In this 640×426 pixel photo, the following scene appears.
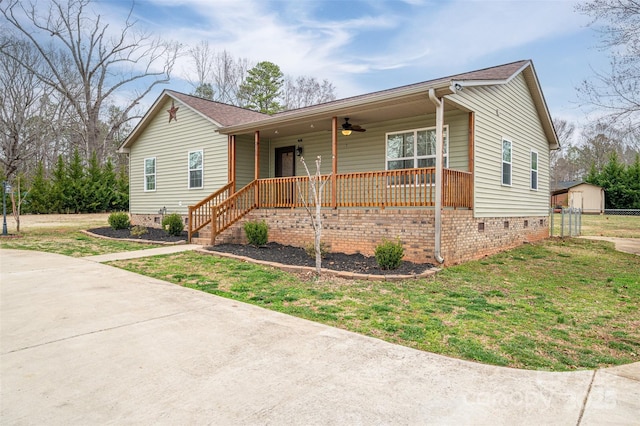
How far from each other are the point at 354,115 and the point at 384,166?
1833mm

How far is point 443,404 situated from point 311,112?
8.31 meters

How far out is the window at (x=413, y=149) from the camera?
10.0 meters

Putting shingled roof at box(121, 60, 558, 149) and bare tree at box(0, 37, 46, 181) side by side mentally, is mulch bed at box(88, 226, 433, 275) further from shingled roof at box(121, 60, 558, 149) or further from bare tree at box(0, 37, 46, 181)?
bare tree at box(0, 37, 46, 181)

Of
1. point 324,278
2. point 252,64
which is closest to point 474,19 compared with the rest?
point 324,278

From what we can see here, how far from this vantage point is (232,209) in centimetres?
1128

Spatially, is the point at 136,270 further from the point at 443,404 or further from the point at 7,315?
the point at 443,404

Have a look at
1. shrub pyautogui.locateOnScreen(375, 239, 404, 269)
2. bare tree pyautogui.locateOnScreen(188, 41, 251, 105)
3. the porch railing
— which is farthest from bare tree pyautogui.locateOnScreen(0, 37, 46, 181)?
shrub pyautogui.locateOnScreen(375, 239, 404, 269)

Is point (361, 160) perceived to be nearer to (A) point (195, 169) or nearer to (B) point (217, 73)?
(A) point (195, 169)

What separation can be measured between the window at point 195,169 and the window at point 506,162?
32.9 ft

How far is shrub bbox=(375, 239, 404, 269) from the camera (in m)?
7.45

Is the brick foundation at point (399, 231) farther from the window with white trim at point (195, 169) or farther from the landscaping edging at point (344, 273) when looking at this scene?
the window with white trim at point (195, 169)

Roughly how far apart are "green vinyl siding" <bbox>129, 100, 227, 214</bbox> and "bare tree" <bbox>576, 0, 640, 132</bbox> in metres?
11.4

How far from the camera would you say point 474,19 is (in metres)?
14.3

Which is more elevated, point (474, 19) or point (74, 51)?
point (74, 51)
